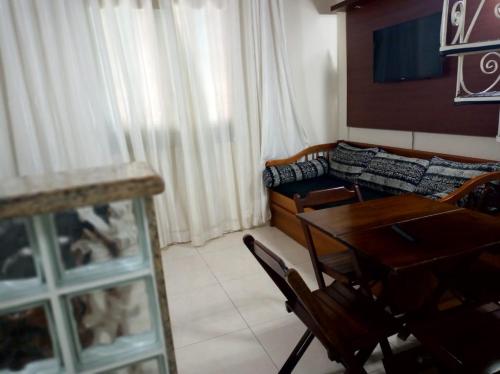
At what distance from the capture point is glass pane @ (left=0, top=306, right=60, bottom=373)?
70 cm

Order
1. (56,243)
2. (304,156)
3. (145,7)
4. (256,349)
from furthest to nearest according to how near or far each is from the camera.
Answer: (304,156)
(145,7)
(256,349)
(56,243)

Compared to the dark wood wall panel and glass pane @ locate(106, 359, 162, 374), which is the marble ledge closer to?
glass pane @ locate(106, 359, 162, 374)

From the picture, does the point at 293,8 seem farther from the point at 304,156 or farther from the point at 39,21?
the point at 39,21

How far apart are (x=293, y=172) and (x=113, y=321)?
2.84 m

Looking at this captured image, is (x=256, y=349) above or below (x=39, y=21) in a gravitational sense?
below

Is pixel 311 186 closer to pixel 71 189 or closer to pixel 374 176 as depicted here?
pixel 374 176

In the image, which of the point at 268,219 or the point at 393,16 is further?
the point at 268,219

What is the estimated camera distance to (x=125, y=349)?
777 millimetres

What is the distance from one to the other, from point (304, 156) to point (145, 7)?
2.07m

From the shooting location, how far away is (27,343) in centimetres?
72

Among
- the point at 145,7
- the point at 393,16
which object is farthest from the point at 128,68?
the point at 393,16

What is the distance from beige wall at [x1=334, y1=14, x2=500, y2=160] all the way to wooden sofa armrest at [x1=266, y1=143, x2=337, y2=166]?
26 centimetres

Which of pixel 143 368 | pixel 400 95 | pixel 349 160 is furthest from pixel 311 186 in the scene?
pixel 143 368

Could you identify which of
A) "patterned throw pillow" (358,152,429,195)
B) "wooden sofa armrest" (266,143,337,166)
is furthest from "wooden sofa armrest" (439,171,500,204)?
"wooden sofa armrest" (266,143,337,166)
